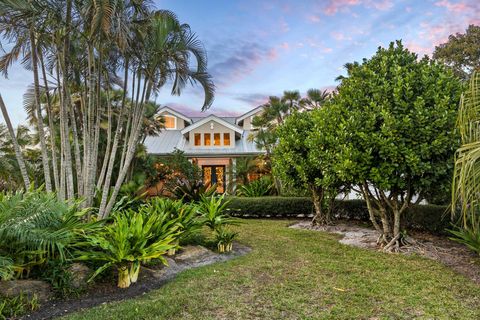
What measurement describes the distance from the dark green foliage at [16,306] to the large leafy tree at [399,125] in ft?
19.7

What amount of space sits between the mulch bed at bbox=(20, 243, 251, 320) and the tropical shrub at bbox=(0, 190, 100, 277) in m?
0.61

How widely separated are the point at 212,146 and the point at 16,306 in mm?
18396

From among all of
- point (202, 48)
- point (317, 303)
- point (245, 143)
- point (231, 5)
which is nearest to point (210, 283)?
point (317, 303)

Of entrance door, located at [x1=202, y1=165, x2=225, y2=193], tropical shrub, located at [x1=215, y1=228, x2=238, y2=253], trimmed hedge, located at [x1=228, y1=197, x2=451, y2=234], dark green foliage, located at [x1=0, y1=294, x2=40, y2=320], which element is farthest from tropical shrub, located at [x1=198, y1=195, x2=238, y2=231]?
entrance door, located at [x1=202, y1=165, x2=225, y2=193]

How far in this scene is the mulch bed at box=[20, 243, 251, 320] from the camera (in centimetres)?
377

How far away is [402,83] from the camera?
646cm

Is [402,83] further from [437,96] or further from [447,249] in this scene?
[447,249]

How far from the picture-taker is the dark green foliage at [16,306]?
11.4 ft

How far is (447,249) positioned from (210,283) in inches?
230

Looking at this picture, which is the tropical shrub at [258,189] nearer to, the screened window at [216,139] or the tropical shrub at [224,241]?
the screened window at [216,139]

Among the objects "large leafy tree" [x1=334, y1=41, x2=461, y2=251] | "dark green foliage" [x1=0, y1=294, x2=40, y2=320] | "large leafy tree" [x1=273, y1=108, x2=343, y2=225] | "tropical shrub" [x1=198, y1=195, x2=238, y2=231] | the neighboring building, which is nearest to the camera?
"dark green foliage" [x1=0, y1=294, x2=40, y2=320]

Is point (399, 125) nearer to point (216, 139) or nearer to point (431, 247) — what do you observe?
point (431, 247)

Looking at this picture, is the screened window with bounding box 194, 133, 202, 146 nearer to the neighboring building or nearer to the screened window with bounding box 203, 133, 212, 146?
the neighboring building

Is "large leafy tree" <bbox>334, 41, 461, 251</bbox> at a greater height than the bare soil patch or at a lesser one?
greater
